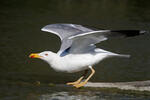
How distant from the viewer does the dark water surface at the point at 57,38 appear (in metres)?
11.6

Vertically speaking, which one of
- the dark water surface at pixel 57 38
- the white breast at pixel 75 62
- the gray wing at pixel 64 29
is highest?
the gray wing at pixel 64 29

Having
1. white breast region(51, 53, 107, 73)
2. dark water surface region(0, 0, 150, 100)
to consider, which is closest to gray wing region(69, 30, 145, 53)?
white breast region(51, 53, 107, 73)

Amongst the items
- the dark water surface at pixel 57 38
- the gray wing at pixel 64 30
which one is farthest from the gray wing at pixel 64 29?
the dark water surface at pixel 57 38

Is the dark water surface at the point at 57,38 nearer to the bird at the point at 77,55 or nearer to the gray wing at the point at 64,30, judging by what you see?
the bird at the point at 77,55

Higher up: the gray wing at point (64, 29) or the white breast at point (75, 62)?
the gray wing at point (64, 29)

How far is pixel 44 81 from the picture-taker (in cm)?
1075

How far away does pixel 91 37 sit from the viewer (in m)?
9.68

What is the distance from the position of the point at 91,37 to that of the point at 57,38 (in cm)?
656

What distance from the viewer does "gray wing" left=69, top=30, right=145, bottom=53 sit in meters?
9.36

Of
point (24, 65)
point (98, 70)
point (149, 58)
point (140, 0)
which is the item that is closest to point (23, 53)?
point (24, 65)

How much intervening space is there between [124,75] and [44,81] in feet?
7.57

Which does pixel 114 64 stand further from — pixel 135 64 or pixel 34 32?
pixel 34 32

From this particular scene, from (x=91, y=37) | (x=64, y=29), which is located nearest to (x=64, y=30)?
(x=64, y=29)

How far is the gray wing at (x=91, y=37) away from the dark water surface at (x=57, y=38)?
96 cm
